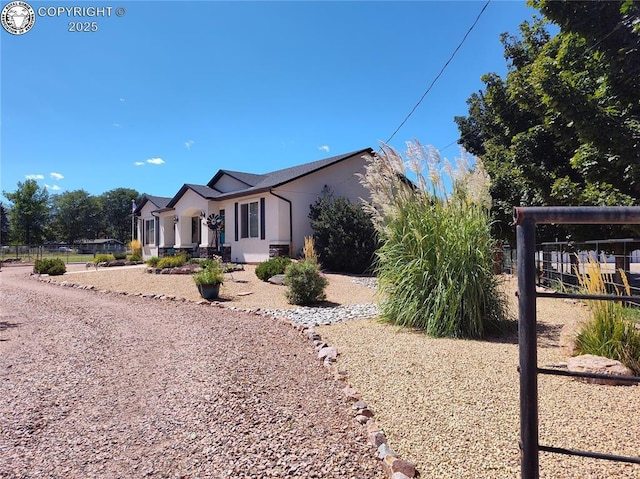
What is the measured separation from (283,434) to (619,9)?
5.91 m

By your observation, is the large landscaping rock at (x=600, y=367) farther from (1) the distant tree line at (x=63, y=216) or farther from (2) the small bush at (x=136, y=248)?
(1) the distant tree line at (x=63, y=216)

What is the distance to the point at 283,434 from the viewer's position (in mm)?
2703

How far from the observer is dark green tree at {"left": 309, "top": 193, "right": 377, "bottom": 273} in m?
13.6

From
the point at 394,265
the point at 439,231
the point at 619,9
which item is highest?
the point at 619,9

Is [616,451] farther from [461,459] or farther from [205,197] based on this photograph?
[205,197]

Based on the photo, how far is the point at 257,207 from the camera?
55.5 feet

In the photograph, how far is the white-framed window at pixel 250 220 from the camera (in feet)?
55.5

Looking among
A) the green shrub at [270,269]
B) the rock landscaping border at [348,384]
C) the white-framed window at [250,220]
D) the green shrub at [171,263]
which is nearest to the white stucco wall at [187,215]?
the white-framed window at [250,220]

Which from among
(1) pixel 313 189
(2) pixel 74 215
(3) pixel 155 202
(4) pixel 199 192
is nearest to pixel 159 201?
(3) pixel 155 202

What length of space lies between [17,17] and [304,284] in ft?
24.2

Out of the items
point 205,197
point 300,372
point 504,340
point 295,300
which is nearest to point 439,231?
point 504,340

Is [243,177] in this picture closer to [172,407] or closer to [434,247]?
[434,247]

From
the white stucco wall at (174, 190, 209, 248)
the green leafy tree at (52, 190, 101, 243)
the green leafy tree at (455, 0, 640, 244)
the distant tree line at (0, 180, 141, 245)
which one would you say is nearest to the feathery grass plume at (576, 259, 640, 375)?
the green leafy tree at (455, 0, 640, 244)

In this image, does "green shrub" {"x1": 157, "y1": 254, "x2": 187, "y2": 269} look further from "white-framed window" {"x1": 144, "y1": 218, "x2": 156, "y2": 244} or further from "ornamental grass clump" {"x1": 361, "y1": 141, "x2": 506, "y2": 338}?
"white-framed window" {"x1": 144, "y1": 218, "x2": 156, "y2": 244}
